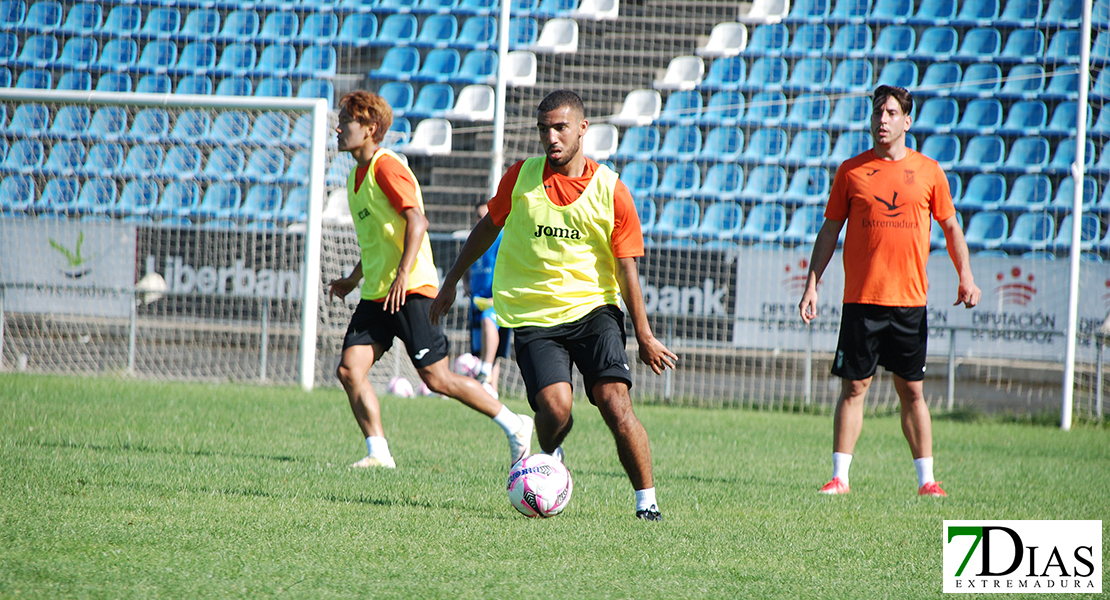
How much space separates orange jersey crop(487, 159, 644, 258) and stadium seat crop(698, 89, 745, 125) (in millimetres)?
11832

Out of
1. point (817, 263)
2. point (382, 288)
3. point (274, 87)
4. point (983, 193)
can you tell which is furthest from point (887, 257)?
point (274, 87)

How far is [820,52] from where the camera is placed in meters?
14.8

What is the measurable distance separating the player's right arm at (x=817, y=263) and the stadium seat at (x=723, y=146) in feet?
34.2

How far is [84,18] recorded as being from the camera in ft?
50.6

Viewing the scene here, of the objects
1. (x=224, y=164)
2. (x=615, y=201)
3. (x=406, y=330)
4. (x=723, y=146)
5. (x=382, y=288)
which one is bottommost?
(x=406, y=330)

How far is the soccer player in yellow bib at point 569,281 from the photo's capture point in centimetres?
392

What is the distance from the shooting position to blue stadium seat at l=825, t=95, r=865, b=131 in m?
15.0

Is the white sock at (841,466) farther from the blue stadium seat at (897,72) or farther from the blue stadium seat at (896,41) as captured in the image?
the blue stadium seat at (897,72)

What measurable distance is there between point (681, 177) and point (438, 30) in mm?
4941

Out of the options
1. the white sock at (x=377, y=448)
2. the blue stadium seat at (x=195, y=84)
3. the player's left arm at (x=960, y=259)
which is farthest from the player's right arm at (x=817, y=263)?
the blue stadium seat at (x=195, y=84)

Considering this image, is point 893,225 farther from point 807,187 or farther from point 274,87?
point 274,87

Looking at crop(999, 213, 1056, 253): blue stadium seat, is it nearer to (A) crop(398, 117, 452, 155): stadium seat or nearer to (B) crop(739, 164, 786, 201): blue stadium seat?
(B) crop(739, 164, 786, 201): blue stadium seat

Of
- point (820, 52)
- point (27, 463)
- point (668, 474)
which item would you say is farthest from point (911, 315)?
point (820, 52)

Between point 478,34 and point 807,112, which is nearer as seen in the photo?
point 807,112
